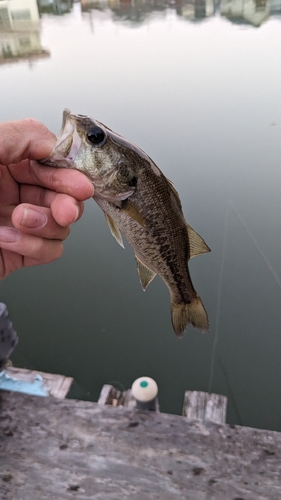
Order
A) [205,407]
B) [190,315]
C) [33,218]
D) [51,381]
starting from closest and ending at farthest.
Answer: [33,218] → [190,315] → [205,407] → [51,381]

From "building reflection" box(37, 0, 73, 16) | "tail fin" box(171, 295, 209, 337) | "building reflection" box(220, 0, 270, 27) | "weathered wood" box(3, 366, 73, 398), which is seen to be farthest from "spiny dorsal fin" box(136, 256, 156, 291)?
"building reflection" box(37, 0, 73, 16)

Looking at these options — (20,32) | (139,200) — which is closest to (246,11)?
(20,32)

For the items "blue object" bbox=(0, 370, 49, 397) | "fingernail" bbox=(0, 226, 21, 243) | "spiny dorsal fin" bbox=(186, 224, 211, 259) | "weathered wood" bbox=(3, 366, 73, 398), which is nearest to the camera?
"fingernail" bbox=(0, 226, 21, 243)

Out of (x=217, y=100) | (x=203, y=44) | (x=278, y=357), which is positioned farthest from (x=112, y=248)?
(x=203, y=44)

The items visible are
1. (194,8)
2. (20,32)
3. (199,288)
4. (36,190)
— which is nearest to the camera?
(36,190)

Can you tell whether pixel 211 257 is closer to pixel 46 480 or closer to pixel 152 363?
pixel 152 363

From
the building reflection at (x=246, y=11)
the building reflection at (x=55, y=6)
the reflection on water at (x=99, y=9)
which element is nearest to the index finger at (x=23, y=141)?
the reflection on water at (x=99, y=9)

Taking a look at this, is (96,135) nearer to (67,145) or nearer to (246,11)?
(67,145)

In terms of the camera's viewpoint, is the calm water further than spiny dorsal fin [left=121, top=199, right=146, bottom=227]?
Yes

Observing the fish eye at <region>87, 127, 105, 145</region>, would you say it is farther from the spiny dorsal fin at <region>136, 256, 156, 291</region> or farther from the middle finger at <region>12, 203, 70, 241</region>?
the spiny dorsal fin at <region>136, 256, 156, 291</region>

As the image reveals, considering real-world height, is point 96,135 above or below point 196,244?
above
